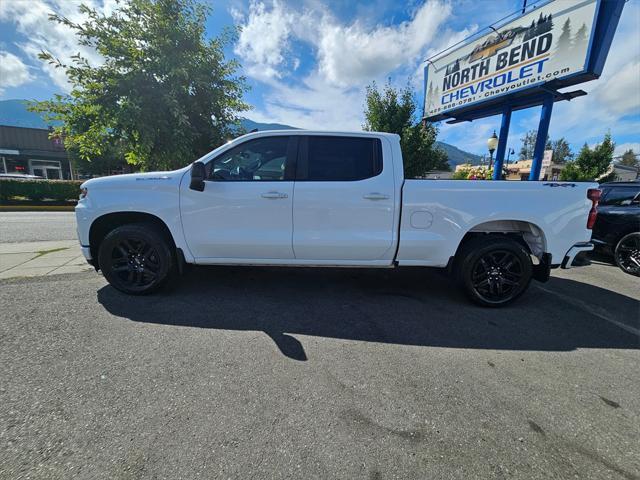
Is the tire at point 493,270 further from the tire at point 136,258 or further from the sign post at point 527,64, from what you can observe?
the sign post at point 527,64

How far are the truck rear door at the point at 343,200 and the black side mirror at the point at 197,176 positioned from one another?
3.49ft

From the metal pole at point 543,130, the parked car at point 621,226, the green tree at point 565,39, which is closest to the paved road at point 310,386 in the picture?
the parked car at point 621,226

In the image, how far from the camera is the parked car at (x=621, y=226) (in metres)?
5.59

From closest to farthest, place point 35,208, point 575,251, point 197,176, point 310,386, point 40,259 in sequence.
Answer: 1. point 310,386
2. point 197,176
3. point 575,251
4. point 40,259
5. point 35,208

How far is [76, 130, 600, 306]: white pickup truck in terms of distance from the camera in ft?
11.0

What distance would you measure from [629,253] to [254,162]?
7.24 m

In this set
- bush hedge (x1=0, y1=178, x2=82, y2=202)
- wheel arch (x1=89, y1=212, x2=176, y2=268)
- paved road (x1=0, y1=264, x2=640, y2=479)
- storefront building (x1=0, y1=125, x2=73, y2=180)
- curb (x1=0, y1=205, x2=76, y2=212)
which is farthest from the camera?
storefront building (x1=0, y1=125, x2=73, y2=180)

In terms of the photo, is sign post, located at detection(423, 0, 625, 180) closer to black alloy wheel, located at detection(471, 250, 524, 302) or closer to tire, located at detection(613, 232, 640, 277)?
tire, located at detection(613, 232, 640, 277)

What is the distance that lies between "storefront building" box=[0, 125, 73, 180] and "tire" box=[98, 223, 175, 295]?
3573 centimetres

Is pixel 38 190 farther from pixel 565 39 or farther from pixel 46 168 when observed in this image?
pixel 565 39

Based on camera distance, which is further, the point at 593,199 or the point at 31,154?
the point at 31,154

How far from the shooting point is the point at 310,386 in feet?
7.19

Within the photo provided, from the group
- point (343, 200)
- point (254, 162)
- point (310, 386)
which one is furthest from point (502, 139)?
point (310, 386)

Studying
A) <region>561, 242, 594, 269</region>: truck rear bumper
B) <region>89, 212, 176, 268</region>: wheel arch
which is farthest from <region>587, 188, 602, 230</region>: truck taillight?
<region>89, 212, 176, 268</region>: wheel arch
